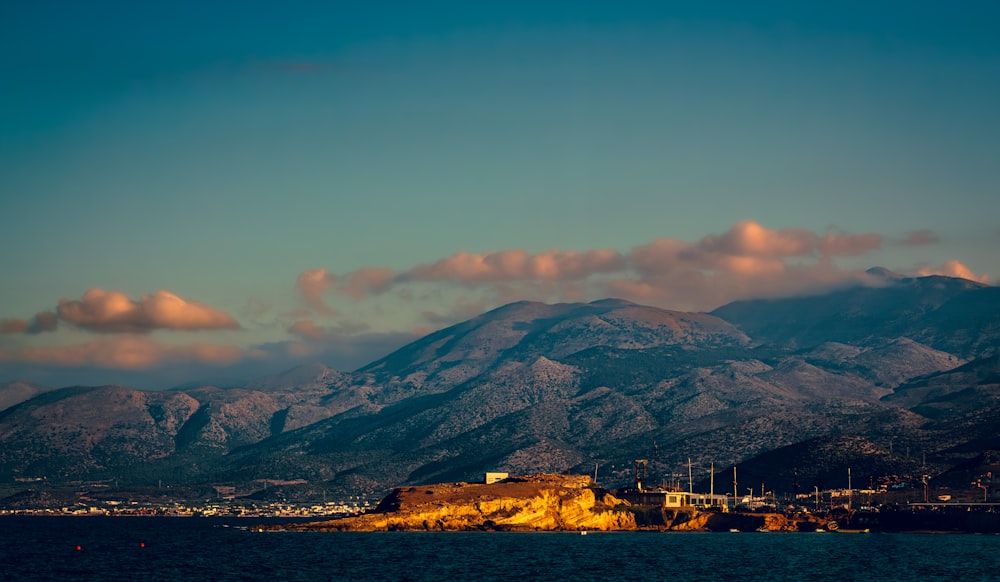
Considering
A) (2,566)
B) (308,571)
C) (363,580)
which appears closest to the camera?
(363,580)

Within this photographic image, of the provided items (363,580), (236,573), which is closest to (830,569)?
(363,580)

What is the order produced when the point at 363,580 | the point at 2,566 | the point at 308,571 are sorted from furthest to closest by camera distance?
1. the point at 2,566
2. the point at 308,571
3. the point at 363,580

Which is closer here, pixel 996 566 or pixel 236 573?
pixel 236 573

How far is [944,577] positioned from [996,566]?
2018 centimetres

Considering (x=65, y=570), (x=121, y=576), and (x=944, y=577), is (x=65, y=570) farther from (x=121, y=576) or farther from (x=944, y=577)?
(x=944, y=577)

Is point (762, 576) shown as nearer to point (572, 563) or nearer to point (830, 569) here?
point (830, 569)

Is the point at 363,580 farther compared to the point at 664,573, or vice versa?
the point at 664,573

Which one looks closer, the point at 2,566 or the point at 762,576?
the point at 762,576

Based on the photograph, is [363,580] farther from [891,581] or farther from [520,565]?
[891,581]

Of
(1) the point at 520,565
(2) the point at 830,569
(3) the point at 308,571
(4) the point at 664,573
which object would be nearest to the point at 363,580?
(3) the point at 308,571

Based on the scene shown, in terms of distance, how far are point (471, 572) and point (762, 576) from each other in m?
41.4

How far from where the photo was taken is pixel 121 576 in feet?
590

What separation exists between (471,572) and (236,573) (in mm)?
33657

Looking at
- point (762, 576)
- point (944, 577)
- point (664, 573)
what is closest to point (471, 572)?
point (664, 573)
